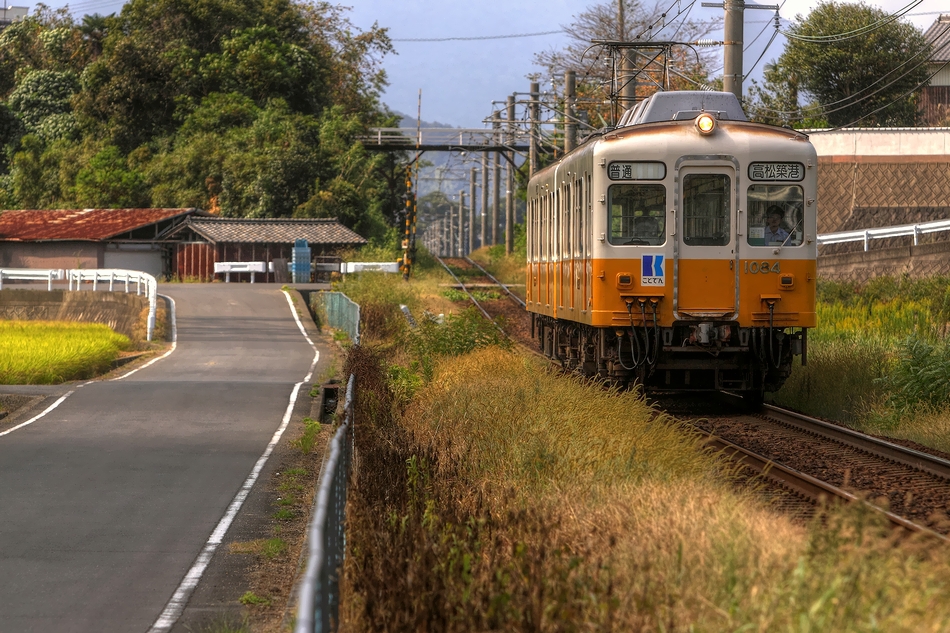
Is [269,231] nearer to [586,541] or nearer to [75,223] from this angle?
[75,223]

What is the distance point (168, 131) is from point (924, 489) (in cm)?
6385

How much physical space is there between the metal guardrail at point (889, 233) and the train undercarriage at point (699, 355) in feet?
43.7

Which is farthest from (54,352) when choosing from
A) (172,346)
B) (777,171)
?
(777,171)

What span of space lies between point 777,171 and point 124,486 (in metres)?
8.54

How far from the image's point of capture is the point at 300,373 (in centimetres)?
2391

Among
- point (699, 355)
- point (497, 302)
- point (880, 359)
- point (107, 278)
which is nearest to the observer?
point (699, 355)

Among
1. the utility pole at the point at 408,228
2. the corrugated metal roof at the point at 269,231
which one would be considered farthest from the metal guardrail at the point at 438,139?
the utility pole at the point at 408,228

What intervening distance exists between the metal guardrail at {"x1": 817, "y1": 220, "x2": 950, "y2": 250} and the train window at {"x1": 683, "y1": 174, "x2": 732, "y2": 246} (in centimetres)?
1395

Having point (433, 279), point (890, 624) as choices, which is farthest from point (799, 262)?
point (433, 279)

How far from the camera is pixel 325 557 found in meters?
4.49

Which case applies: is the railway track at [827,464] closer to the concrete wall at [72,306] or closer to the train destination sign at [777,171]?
the train destination sign at [777,171]

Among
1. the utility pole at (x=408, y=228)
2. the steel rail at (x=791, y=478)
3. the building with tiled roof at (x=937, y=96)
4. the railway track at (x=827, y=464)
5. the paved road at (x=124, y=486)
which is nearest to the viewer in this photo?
the paved road at (x=124, y=486)

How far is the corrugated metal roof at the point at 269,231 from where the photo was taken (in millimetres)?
52531

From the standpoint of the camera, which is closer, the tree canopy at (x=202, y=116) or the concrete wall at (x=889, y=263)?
the concrete wall at (x=889, y=263)
